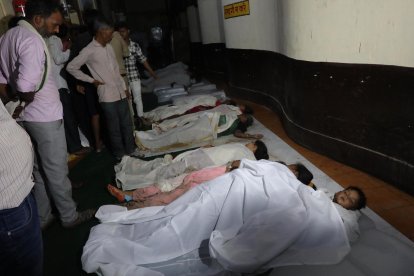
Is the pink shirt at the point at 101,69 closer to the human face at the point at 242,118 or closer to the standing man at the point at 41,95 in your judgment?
the standing man at the point at 41,95

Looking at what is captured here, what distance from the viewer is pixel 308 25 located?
313 centimetres

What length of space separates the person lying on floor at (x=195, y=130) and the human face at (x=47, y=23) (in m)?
2.00

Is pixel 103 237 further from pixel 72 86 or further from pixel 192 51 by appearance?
pixel 192 51

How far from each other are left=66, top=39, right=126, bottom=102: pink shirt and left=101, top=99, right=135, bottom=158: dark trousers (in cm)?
9

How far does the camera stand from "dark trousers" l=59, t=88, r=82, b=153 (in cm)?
370

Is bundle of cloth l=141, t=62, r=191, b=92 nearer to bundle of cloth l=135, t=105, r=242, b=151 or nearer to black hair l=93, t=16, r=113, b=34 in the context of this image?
bundle of cloth l=135, t=105, r=242, b=151

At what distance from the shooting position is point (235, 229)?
1.92 meters

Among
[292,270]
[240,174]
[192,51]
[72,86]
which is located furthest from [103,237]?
[192,51]

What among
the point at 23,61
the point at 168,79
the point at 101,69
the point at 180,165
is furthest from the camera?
the point at 168,79

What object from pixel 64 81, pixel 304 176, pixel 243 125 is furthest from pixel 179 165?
pixel 64 81

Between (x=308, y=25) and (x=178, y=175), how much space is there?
1.98 meters

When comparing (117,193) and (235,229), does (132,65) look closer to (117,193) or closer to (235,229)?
(117,193)

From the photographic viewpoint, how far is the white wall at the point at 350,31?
7.38ft

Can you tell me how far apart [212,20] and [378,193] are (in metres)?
6.02
